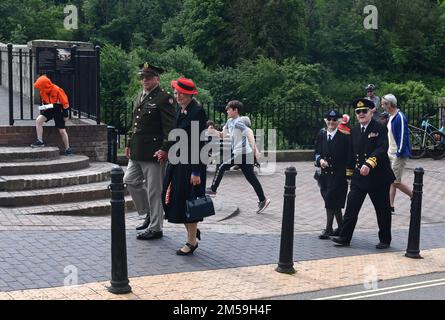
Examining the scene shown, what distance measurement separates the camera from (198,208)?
7.39m

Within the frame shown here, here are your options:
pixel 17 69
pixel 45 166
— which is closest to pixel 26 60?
pixel 17 69

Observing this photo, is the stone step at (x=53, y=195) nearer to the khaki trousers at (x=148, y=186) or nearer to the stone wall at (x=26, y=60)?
the khaki trousers at (x=148, y=186)

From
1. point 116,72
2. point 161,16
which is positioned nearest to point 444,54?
point 161,16

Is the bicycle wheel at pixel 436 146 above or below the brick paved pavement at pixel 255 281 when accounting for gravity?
above

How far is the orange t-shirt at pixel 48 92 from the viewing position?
447 inches

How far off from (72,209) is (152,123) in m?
2.17

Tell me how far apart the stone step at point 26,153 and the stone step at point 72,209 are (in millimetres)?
1423

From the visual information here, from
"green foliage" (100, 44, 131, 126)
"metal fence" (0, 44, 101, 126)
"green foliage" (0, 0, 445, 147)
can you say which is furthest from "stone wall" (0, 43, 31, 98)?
"green foliage" (100, 44, 131, 126)

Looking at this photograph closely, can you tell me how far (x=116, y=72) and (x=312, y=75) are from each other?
39.5ft

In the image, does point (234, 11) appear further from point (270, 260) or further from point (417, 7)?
point (270, 260)

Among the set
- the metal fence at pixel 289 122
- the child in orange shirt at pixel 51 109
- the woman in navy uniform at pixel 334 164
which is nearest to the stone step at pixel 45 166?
the child in orange shirt at pixel 51 109

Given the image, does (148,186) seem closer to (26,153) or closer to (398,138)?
(26,153)

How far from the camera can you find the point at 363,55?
54375mm

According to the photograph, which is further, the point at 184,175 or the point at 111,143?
the point at 111,143
